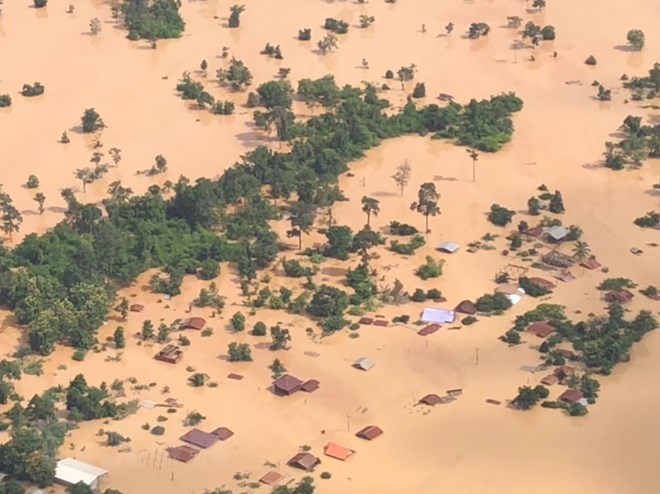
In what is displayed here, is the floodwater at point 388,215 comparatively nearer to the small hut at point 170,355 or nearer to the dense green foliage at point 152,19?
the small hut at point 170,355

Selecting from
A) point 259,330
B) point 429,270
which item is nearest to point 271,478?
point 259,330

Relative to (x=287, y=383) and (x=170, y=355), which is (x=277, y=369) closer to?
(x=287, y=383)

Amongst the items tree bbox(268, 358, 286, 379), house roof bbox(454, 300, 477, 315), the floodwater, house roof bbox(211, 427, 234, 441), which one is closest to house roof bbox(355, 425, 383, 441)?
the floodwater

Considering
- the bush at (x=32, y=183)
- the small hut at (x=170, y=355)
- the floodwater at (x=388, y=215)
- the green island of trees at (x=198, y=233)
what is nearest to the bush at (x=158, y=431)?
the floodwater at (x=388, y=215)

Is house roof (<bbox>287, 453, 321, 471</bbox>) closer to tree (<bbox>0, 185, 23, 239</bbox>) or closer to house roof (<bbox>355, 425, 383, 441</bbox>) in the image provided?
house roof (<bbox>355, 425, 383, 441</bbox>)

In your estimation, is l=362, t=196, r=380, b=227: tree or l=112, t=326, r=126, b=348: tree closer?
l=112, t=326, r=126, b=348: tree

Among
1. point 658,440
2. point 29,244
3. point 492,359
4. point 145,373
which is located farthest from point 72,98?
point 658,440

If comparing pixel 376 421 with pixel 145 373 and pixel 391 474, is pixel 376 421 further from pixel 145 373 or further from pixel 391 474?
pixel 145 373

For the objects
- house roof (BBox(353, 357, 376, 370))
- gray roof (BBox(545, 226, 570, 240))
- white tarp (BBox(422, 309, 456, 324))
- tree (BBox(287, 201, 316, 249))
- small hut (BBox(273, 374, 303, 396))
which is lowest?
small hut (BBox(273, 374, 303, 396))
